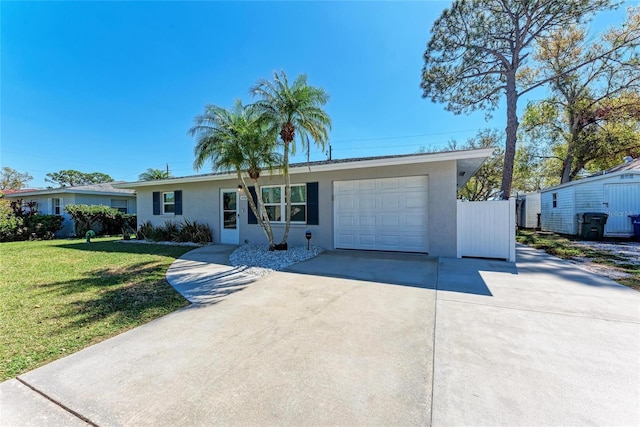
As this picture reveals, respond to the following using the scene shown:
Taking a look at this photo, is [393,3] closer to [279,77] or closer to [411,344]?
[279,77]

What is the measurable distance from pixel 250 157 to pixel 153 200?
7.98 metres

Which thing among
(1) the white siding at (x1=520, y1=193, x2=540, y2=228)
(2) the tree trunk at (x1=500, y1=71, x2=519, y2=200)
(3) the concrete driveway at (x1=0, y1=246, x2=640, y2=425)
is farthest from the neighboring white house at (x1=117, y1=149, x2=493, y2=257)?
(1) the white siding at (x1=520, y1=193, x2=540, y2=228)

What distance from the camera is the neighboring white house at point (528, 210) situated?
18797mm

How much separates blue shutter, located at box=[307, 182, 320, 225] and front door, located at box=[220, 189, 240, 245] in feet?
10.7

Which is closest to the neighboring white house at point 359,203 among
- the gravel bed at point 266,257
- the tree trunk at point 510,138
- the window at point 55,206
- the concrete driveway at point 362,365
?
the gravel bed at point 266,257

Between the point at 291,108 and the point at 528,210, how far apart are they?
20162mm

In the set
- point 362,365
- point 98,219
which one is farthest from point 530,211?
point 98,219

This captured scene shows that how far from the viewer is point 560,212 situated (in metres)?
14.3

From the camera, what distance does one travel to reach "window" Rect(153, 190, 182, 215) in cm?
1202

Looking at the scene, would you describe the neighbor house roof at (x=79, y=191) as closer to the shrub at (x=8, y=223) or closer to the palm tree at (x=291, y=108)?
the shrub at (x=8, y=223)

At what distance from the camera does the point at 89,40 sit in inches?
380

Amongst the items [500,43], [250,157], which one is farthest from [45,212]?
[500,43]

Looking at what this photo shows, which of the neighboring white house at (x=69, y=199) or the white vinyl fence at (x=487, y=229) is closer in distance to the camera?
the white vinyl fence at (x=487, y=229)

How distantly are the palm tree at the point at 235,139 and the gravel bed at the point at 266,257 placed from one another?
7.74ft
